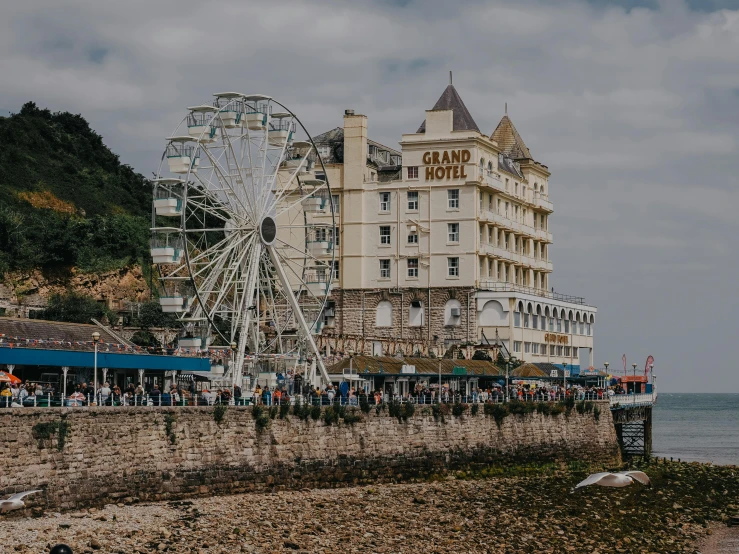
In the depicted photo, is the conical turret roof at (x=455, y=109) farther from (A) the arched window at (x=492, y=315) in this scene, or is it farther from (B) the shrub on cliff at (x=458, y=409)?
(B) the shrub on cliff at (x=458, y=409)

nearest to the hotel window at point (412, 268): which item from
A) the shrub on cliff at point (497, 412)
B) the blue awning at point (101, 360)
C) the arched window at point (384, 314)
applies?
the arched window at point (384, 314)

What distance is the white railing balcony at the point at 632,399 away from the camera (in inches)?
3157

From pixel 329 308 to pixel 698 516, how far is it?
4880 centimetres

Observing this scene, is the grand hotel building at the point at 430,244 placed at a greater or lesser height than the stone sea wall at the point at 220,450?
greater

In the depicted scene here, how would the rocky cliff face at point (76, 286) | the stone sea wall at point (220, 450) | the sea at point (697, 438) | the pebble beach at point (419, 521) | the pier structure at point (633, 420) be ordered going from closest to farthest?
the pebble beach at point (419, 521) < the stone sea wall at point (220, 450) < the pier structure at point (633, 420) < the rocky cliff face at point (76, 286) < the sea at point (697, 438)

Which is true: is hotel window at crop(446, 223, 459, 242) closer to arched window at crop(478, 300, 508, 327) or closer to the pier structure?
arched window at crop(478, 300, 508, 327)

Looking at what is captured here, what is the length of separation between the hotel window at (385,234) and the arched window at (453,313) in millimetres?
6427

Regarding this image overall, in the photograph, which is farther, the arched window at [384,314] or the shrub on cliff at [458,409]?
the arched window at [384,314]

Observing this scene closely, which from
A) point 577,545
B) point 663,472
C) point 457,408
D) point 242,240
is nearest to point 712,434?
point 663,472

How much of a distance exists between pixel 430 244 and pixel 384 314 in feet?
20.6

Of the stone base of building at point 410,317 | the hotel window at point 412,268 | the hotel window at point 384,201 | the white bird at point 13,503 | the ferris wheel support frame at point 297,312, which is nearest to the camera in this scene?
the white bird at point 13,503

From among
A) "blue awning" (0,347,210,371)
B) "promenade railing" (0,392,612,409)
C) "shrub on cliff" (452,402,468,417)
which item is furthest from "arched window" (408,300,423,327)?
"blue awning" (0,347,210,371)

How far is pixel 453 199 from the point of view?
95.0 meters

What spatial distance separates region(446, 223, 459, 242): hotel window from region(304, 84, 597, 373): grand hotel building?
0.07 m
